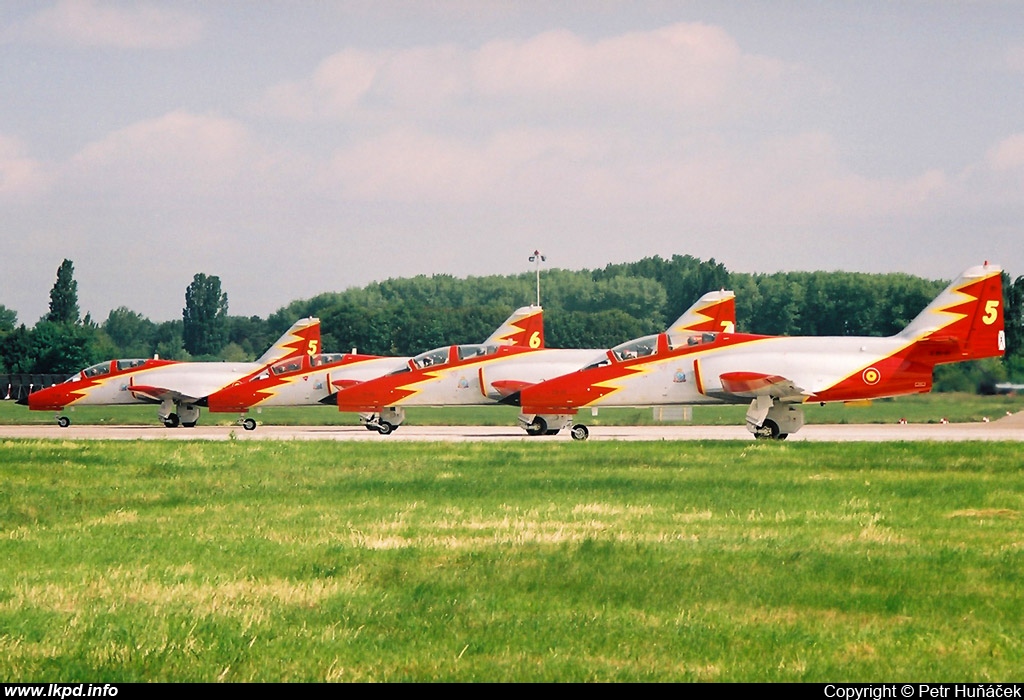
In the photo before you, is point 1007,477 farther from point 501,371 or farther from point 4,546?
point 501,371

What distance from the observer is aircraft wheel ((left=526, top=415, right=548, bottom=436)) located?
37.4m

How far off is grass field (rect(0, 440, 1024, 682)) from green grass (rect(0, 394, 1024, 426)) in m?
27.0

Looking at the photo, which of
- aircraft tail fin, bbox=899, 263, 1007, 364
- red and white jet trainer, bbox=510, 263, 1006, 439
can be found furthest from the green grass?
aircraft tail fin, bbox=899, 263, 1007, 364

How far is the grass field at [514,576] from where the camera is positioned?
8.47 m

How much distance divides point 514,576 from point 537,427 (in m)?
25.9

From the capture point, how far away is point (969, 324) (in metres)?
32.2

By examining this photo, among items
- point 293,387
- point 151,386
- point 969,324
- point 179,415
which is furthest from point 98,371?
point 969,324

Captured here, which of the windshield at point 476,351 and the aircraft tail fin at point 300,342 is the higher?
the aircraft tail fin at point 300,342

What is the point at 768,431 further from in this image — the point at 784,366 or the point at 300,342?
the point at 300,342

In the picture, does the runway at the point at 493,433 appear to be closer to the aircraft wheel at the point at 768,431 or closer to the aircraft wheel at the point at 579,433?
the aircraft wheel at the point at 579,433

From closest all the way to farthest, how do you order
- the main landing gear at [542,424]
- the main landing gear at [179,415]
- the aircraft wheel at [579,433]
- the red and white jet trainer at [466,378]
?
the aircraft wheel at [579,433], the main landing gear at [542,424], the red and white jet trainer at [466,378], the main landing gear at [179,415]

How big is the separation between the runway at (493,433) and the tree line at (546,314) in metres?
10.3

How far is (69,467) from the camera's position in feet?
75.2

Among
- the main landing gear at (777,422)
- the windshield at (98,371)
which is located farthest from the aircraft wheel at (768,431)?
the windshield at (98,371)
